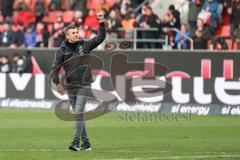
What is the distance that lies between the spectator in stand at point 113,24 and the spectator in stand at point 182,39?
7.58ft

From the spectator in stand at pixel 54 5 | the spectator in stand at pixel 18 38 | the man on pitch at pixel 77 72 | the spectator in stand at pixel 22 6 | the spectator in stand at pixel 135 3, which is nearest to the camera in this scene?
the man on pitch at pixel 77 72

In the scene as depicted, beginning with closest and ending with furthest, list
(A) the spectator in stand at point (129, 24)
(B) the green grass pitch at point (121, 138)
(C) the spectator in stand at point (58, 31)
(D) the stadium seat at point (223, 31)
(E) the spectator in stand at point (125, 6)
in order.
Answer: (B) the green grass pitch at point (121, 138)
(D) the stadium seat at point (223, 31)
(A) the spectator in stand at point (129, 24)
(C) the spectator in stand at point (58, 31)
(E) the spectator in stand at point (125, 6)

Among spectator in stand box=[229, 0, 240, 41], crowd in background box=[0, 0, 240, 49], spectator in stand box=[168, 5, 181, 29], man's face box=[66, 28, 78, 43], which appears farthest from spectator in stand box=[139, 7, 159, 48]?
man's face box=[66, 28, 78, 43]

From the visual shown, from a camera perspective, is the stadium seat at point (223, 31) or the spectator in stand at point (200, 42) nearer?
the spectator in stand at point (200, 42)

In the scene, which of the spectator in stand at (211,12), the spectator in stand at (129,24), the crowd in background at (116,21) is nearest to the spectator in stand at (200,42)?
the crowd in background at (116,21)

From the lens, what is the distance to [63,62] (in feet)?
46.1

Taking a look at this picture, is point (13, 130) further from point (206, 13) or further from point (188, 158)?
point (206, 13)

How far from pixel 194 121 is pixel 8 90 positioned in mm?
7177

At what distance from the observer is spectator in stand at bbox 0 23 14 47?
96.4 feet

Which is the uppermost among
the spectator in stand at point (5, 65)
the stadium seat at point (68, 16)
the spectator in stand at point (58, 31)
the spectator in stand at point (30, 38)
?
the stadium seat at point (68, 16)

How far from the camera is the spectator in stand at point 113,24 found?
2814 cm

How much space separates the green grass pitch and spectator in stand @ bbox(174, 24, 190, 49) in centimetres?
494

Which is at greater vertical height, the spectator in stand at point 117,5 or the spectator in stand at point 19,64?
the spectator in stand at point 117,5

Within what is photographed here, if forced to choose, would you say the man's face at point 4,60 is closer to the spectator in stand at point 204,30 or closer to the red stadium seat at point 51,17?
the red stadium seat at point 51,17
